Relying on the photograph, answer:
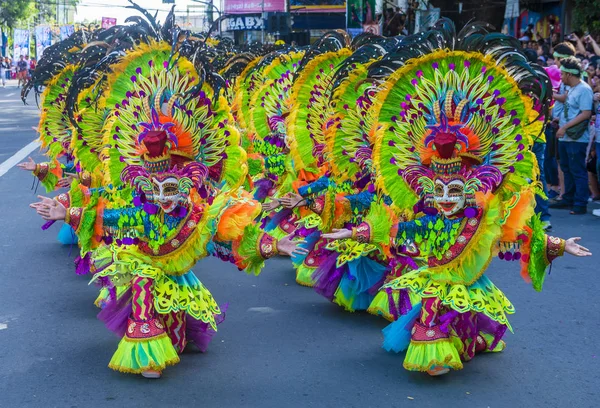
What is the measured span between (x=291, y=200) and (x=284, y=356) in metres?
1.44

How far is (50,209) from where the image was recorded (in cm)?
523

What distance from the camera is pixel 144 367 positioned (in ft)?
16.7

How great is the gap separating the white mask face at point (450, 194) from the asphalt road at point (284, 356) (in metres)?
1.06

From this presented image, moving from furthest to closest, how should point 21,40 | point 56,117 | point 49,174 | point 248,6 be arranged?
1. point 21,40
2. point 248,6
3. point 56,117
4. point 49,174

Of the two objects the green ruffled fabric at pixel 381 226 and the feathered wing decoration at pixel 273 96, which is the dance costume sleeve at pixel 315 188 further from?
the feathered wing decoration at pixel 273 96

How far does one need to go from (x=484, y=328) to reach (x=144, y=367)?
216cm

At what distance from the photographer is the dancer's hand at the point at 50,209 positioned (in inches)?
205

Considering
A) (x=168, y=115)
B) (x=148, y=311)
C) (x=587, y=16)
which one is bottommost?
(x=148, y=311)

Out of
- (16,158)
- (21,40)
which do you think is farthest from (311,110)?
(21,40)

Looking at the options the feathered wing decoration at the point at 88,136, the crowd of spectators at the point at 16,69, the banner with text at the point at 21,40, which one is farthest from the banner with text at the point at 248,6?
the feathered wing decoration at the point at 88,136

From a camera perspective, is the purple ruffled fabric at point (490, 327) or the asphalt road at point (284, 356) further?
the purple ruffled fabric at point (490, 327)

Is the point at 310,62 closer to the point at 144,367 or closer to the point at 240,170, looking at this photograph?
the point at 240,170

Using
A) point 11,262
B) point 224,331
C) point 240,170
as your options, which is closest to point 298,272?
point 224,331

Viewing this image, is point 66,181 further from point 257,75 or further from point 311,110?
point 257,75
